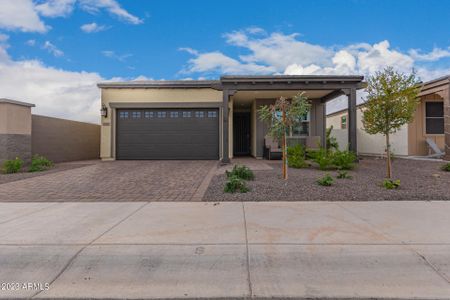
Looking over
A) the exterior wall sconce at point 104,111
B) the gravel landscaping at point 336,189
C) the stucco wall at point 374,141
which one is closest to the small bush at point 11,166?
the exterior wall sconce at point 104,111

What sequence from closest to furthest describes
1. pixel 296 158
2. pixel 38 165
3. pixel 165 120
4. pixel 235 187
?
pixel 235 187 < pixel 296 158 < pixel 38 165 < pixel 165 120

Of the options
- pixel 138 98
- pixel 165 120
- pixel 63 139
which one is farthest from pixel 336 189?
pixel 63 139

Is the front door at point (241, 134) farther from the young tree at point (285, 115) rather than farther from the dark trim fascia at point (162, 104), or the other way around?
the young tree at point (285, 115)

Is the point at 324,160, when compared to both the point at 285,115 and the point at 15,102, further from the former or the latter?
the point at 15,102

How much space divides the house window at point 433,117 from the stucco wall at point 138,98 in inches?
449

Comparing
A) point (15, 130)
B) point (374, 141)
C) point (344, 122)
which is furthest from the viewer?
point (344, 122)

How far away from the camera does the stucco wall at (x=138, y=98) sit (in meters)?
14.5

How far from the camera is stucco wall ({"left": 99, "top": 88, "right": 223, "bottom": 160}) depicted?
14.5 m

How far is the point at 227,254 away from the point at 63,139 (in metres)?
14.9

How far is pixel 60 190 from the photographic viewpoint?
6.90 m

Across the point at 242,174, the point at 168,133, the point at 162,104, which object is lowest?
the point at 242,174

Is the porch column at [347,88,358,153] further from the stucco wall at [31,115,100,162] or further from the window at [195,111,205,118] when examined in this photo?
the stucco wall at [31,115,100,162]

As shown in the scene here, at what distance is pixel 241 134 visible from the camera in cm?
1872

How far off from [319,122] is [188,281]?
14.0 m
